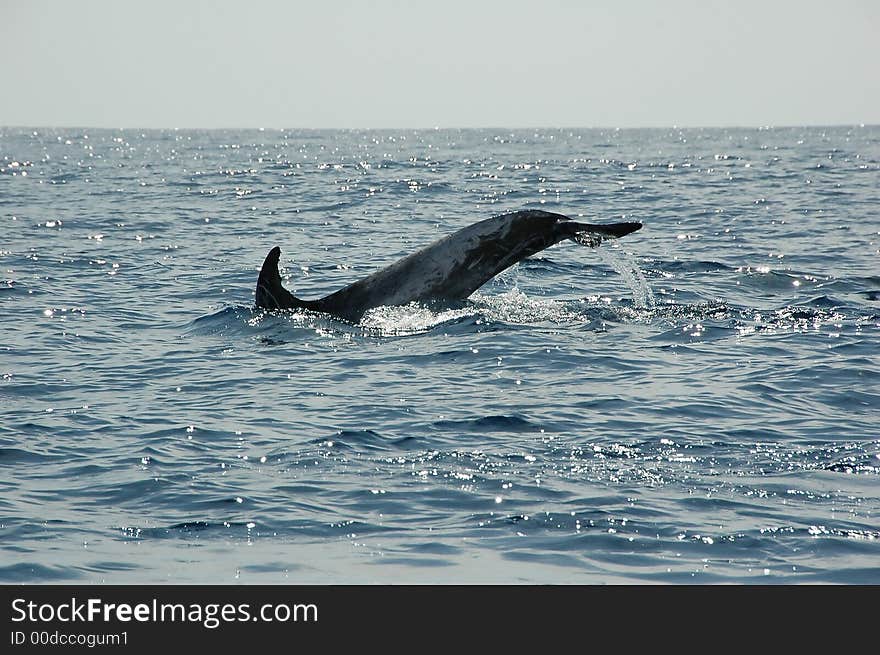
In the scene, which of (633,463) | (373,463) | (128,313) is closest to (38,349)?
(128,313)

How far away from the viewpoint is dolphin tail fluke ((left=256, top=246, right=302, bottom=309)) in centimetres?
1497

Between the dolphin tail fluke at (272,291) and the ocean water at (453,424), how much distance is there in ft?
0.66

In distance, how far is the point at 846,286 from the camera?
60.6 feet

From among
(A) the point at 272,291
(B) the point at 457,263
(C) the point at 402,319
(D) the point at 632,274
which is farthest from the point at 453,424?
(D) the point at 632,274

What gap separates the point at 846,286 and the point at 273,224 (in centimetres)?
1761

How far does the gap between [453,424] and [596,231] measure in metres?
4.24

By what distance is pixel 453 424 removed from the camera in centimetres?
1058

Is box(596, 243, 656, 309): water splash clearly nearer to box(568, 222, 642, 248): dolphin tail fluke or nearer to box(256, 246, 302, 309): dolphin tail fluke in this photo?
box(568, 222, 642, 248): dolphin tail fluke

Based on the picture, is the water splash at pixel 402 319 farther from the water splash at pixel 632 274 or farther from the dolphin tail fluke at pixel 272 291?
the water splash at pixel 632 274

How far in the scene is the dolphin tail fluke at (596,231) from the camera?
13680 millimetres

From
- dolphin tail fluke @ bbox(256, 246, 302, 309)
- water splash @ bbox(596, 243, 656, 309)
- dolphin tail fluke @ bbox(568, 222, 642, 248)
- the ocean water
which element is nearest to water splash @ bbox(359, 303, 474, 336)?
the ocean water

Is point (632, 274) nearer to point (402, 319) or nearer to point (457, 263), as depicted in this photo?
point (457, 263)

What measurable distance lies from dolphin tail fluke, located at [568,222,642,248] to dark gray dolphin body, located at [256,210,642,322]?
1 centimetres
